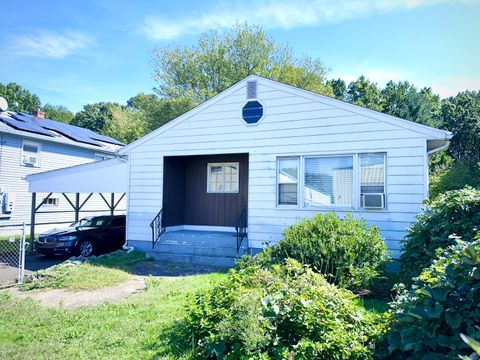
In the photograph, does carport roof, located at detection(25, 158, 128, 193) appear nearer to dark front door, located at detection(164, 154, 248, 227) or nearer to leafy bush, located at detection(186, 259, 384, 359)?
dark front door, located at detection(164, 154, 248, 227)

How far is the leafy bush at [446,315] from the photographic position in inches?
86.8

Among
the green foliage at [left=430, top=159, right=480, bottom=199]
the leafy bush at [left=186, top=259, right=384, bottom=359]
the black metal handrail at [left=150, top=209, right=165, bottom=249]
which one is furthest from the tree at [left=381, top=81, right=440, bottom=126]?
the leafy bush at [left=186, top=259, right=384, bottom=359]

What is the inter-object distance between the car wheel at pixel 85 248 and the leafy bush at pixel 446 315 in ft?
34.7

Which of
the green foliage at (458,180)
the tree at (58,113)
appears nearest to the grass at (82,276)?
the green foliage at (458,180)

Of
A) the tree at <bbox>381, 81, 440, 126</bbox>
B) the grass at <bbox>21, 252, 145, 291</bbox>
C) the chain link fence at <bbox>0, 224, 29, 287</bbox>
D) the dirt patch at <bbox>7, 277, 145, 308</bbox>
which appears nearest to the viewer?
the dirt patch at <bbox>7, 277, 145, 308</bbox>

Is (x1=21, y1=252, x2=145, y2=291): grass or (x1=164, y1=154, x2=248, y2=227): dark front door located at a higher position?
(x1=164, y1=154, x2=248, y2=227): dark front door

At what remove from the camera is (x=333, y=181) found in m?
8.48

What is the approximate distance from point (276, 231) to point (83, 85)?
61.5 feet

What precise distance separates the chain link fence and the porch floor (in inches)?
134

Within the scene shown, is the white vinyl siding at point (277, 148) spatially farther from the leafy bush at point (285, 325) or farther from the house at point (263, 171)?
the leafy bush at point (285, 325)

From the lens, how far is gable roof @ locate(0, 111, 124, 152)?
16391mm

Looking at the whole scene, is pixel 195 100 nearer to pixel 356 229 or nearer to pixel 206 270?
pixel 206 270

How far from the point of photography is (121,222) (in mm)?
12734

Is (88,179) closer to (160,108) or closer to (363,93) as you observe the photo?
(160,108)
